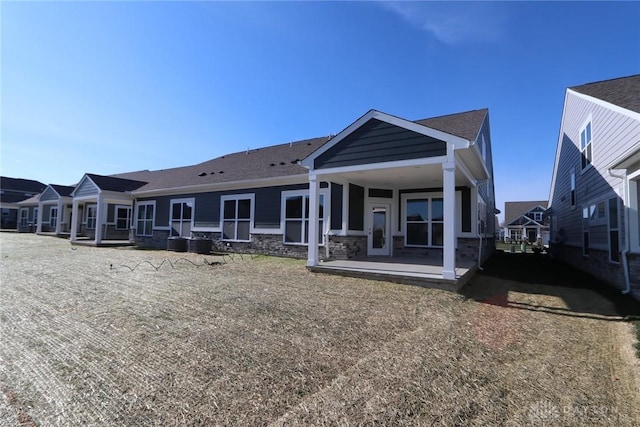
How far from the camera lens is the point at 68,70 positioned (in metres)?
8.53

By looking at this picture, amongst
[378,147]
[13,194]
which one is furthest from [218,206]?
[13,194]

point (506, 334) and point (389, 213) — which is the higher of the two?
point (389, 213)

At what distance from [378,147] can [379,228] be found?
441cm

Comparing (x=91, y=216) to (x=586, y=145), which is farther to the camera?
(x=91, y=216)

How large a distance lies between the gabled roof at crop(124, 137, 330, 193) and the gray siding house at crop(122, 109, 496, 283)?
0.10m

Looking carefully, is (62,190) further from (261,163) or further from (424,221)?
(424,221)

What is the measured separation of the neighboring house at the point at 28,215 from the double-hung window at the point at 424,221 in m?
31.2

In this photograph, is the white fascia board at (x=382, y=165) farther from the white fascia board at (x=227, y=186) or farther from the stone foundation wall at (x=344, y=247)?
the white fascia board at (x=227, y=186)

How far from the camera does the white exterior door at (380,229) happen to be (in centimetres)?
1137

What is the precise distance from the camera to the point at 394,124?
25.0 feet

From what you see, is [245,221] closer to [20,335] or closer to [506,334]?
[20,335]

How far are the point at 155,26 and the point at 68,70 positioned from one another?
2907mm

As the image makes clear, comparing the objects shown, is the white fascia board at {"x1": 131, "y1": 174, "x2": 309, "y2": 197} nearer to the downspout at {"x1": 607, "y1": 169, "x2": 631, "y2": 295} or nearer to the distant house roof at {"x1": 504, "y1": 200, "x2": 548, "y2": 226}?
the downspout at {"x1": 607, "y1": 169, "x2": 631, "y2": 295}

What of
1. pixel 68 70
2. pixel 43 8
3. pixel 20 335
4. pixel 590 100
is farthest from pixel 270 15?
pixel 590 100
